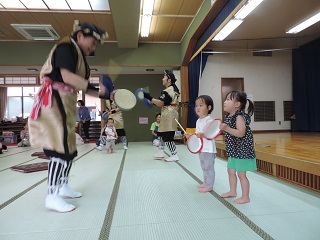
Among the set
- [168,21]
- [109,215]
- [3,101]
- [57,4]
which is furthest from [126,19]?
[3,101]

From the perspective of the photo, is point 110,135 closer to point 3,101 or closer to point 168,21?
point 168,21

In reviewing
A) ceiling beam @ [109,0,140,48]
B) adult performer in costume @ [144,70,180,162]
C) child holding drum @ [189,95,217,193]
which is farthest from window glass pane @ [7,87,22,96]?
child holding drum @ [189,95,217,193]

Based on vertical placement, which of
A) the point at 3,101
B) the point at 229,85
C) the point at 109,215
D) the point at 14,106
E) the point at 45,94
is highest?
the point at 229,85

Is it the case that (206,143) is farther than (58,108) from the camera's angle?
Yes

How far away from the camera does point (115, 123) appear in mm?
5547

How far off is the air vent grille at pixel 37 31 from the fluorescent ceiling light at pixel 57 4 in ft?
3.26

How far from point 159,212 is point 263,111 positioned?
7300 mm

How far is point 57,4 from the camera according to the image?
4.74 metres

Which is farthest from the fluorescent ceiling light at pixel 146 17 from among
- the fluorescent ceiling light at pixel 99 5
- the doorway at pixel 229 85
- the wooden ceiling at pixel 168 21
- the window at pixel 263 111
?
the window at pixel 263 111

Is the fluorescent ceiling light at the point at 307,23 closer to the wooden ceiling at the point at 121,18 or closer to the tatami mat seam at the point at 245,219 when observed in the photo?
the wooden ceiling at the point at 121,18

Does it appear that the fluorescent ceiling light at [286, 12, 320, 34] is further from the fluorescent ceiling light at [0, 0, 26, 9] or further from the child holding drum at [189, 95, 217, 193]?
the fluorescent ceiling light at [0, 0, 26, 9]

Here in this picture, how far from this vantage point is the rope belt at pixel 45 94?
5.43 ft

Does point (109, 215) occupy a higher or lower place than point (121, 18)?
lower

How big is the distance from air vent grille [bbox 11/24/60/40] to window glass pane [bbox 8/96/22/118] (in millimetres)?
5420
